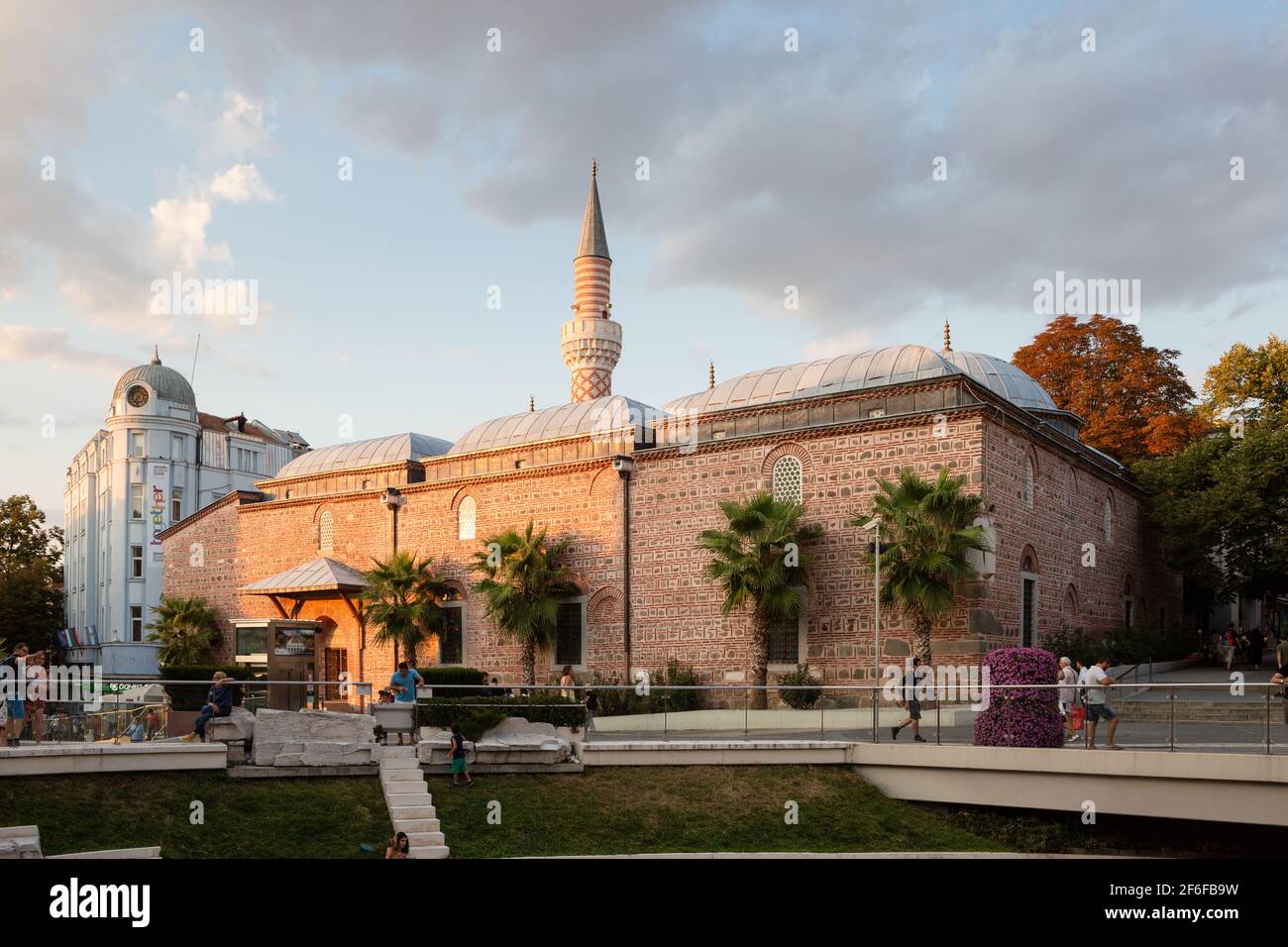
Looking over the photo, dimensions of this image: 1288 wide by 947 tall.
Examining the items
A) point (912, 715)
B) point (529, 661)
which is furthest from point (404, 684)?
point (529, 661)

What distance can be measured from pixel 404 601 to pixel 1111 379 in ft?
88.8

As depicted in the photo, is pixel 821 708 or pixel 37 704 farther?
pixel 821 708

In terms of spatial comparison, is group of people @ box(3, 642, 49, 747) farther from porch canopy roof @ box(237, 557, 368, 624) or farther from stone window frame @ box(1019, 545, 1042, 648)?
stone window frame @ box(1019, 545, 1042, 648)

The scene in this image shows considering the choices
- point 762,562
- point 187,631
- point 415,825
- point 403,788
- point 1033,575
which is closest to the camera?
point 415,825

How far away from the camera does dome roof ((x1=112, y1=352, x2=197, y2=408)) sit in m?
49.7

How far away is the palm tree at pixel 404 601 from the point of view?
31.3 m

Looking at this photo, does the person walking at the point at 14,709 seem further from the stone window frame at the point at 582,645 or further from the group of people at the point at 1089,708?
the stone window frame at the point at 582,645

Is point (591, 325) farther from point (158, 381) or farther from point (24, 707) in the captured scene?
point (24, 707)

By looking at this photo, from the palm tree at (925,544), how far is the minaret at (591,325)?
18762 mm

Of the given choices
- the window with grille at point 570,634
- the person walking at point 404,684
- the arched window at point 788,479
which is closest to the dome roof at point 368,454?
the window with grille at point 570,634

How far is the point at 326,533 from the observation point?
35594 millimetres
